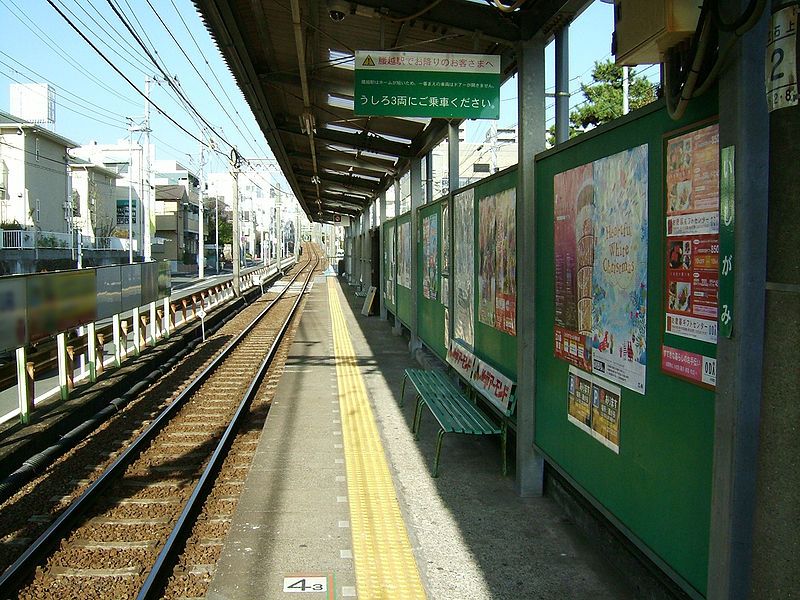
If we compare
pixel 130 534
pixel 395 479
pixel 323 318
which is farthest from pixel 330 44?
pixel 323 318

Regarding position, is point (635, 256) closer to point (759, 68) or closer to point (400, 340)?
point (759, 68)

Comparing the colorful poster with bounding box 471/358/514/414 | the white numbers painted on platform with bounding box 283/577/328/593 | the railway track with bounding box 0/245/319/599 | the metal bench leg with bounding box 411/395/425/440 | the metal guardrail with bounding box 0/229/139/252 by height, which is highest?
the metal guardrail with bounding box 0/229/139/252

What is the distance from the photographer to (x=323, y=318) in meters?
20.9

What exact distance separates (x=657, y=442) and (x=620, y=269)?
3.18ft

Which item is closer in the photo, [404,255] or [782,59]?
[782,59]

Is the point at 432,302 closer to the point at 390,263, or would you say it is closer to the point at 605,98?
the point at 390,263

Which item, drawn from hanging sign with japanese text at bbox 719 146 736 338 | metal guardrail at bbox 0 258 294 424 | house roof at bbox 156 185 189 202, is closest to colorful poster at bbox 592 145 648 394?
hanging sign with japanese text at bbox 719 146 736 338

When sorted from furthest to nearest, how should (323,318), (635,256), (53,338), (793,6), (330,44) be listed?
(323,318)
(53,338)
(330,44)
(635,256)
(793,6)

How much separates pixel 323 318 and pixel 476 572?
16.8 metres

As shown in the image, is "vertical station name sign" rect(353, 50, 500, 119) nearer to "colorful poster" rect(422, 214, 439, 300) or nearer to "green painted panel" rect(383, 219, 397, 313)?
"colorful poster" rect(422, 214, 439, 300)

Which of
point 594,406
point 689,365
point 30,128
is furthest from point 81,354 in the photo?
point 30,128

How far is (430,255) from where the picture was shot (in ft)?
36.3

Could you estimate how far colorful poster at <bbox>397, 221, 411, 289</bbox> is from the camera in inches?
542

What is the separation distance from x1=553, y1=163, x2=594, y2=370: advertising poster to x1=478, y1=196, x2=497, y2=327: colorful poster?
5.96 ft
